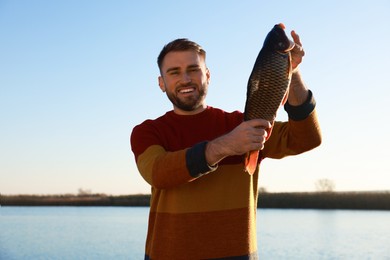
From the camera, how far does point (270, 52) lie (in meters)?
2.66

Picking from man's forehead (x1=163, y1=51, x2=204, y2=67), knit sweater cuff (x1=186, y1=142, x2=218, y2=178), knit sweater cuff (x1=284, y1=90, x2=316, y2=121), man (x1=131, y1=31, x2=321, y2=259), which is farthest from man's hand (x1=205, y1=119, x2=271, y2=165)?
man's forehead (x1=163, y1=51, x2=204, y2=67)

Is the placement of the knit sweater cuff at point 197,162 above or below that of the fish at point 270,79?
below

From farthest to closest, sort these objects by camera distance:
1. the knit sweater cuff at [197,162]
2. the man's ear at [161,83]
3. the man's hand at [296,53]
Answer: the man's ear at [161,83], the man's hand at [296,53], the knit sweater cuff at [197,162]

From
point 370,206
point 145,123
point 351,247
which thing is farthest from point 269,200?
point 145,123

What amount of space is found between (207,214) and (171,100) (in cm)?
79

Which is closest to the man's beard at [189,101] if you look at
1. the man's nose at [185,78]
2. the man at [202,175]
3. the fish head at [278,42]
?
the man at [202,175]

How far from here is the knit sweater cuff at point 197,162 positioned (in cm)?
263

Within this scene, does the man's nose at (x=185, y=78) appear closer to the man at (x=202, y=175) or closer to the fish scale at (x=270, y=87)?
the man at (x=202, y=175)

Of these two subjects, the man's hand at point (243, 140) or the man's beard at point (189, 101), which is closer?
the man's hand at point (243, 140)

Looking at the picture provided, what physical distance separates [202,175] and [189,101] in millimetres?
526

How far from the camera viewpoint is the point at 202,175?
2959 mm

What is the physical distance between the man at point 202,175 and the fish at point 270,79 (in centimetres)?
24

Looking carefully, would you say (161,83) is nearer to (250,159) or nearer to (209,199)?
(209,199)

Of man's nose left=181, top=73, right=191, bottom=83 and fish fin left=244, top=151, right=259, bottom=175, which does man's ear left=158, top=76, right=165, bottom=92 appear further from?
fish fin left=244, top=151, right=259, bottom=175
